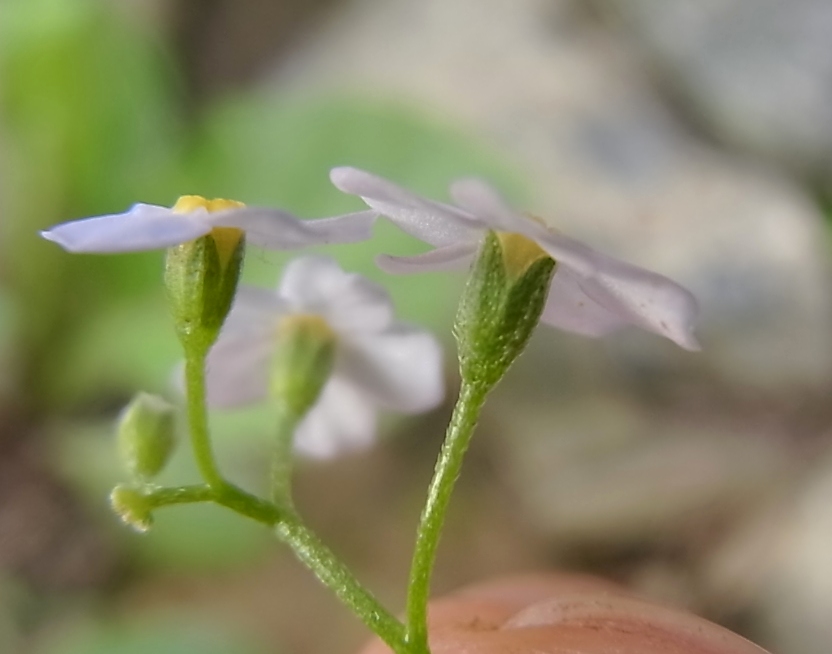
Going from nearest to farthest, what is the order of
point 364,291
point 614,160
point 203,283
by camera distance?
point 203,283
point 364,291
point 614,160

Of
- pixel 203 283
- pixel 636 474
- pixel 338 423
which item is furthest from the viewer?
pixel 636 474

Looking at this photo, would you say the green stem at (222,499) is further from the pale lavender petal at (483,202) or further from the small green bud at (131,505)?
the pale lavender petal at (483,202)

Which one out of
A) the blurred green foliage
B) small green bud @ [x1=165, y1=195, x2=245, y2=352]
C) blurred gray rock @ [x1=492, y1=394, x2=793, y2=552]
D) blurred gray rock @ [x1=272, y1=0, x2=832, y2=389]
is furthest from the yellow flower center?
blurred gray rock @ [x1=492, y1=394, x2=793, y2=552]

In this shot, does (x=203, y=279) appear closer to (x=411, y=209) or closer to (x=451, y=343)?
(x=411, y=209)

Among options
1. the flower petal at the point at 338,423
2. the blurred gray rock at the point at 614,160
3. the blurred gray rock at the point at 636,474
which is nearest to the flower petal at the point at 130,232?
the flower petal at the point at 338,423

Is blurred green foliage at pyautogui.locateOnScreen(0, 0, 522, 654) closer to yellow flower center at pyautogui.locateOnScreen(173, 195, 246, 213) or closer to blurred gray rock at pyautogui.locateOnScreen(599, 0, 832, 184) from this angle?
blurred gray rock at pyautogui.locateOnScreen(599, 0, 832, 184)

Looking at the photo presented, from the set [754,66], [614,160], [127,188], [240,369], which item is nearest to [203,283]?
[240,369]
